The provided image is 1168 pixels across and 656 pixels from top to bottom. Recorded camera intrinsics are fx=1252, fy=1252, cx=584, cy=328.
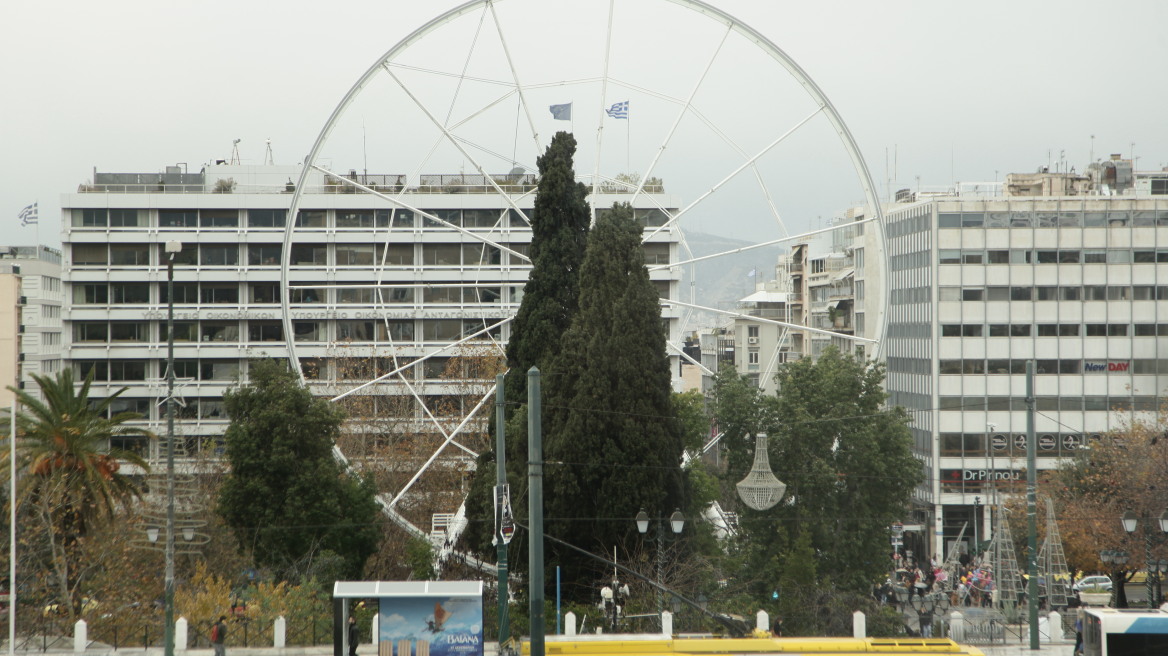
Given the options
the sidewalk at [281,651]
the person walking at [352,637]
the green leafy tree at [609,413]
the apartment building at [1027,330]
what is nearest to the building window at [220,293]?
the apartment building at [1027,330]

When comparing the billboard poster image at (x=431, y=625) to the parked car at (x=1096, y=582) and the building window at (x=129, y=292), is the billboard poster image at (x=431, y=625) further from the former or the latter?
the building window at (x=129, y=292)

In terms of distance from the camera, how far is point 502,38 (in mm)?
37688

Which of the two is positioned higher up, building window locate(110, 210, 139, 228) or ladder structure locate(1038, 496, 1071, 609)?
building window locate(110, 210, 139, 228)

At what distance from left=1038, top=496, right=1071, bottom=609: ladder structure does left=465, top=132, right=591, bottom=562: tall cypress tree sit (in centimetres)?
1654

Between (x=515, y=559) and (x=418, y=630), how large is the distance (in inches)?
429

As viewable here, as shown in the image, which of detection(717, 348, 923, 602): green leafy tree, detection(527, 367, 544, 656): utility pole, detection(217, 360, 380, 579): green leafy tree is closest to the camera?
detection(527, 367, 544, 656): utility pole

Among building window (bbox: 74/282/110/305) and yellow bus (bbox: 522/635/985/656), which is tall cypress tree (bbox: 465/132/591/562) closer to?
yellow bus (bbox: 522/635/985/656)

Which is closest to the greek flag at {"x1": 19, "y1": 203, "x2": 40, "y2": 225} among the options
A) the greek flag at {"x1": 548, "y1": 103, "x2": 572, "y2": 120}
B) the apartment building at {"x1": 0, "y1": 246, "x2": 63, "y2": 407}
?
the apartment building at {"x1": 0, "y1": 246, "x2": 63, "y2": 407}

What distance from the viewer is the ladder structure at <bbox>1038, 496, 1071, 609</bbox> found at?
131ft

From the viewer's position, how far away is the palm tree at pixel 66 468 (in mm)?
33156

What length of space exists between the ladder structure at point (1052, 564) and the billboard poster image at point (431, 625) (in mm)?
21833

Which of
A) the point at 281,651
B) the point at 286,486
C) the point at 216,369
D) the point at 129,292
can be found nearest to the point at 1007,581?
the point at 286,486

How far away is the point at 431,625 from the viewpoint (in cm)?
2497

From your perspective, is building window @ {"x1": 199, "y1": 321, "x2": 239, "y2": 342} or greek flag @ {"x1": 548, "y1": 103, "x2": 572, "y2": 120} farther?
building window @ {"x1": 199, "y1": 321, "x2": 239, "y2": 342}
